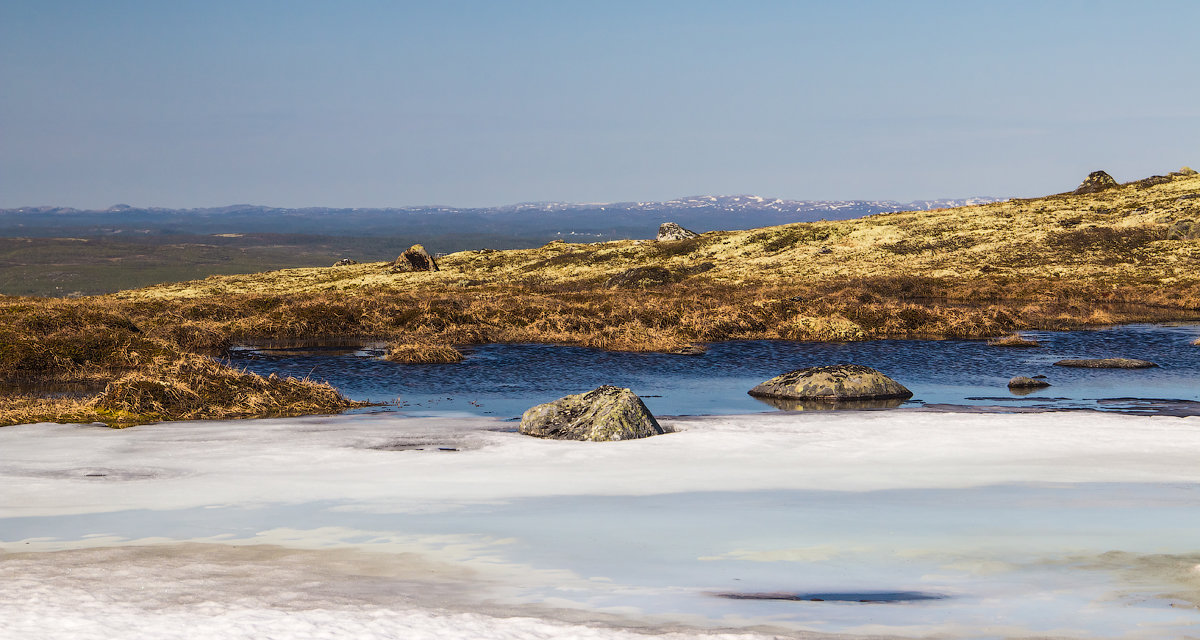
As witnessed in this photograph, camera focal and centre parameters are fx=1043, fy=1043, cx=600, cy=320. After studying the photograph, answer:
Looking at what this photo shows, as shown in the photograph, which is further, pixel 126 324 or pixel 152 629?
pixel 126 324

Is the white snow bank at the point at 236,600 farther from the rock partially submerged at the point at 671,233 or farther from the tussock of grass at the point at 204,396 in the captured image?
the rock partially submerged at the point at 671,233

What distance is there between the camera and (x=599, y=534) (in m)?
11.4

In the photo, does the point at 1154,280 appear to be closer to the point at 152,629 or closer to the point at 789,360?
the point at 789,360

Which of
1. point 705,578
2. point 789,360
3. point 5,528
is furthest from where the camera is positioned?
point 789,360

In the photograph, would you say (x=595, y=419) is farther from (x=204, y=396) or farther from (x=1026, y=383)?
(x=1026, y=383)

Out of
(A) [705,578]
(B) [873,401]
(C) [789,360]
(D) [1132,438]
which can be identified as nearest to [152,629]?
(A) [705,578]

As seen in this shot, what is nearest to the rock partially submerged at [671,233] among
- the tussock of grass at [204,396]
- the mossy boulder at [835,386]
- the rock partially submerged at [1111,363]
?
the rock partially submerged at [1111,363]

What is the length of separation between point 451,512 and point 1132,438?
39.6ft

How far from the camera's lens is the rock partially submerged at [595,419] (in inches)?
725

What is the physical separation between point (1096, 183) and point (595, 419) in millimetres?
106962

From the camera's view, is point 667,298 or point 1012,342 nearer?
point 1012,342

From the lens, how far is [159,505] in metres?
12.9

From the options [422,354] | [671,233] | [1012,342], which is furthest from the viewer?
[671,233]

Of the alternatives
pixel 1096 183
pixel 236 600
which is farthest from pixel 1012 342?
pixel 1096 183
